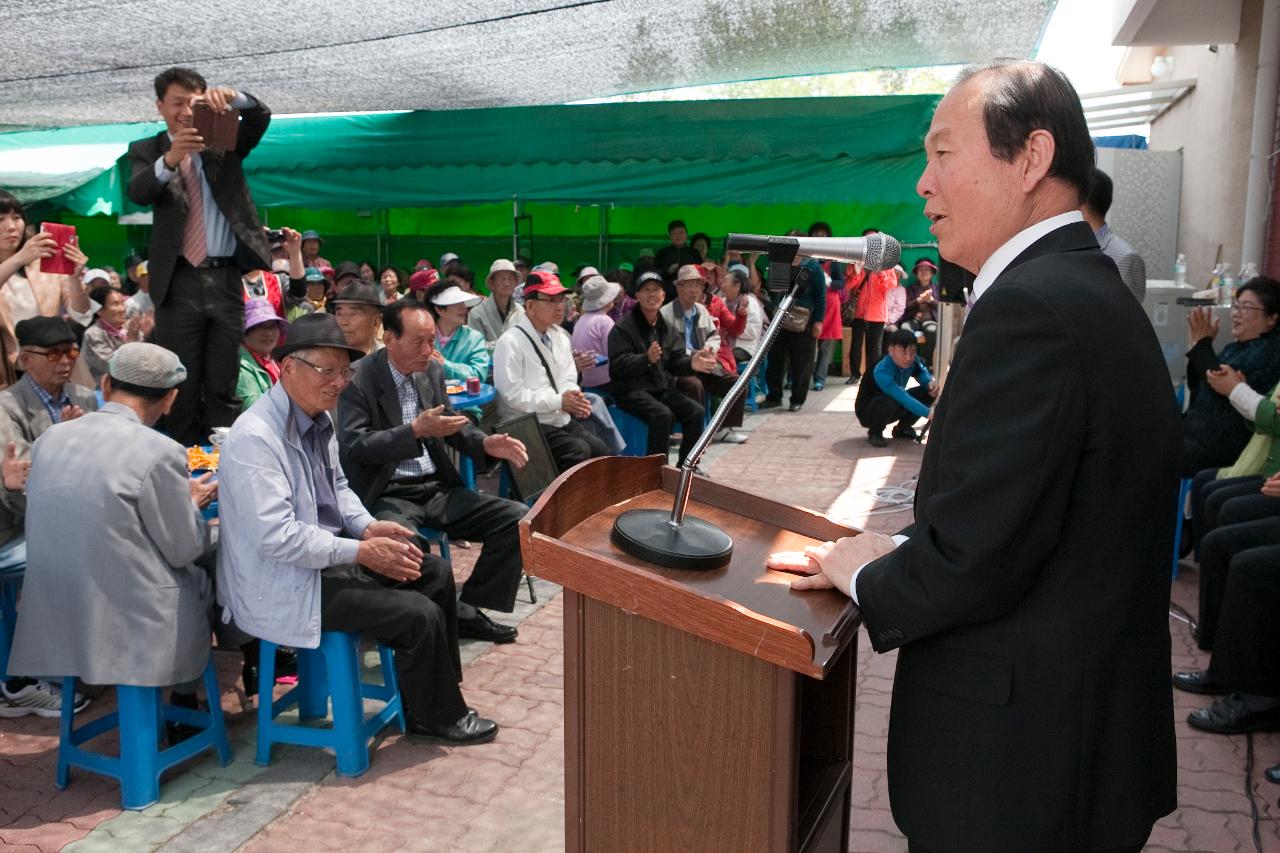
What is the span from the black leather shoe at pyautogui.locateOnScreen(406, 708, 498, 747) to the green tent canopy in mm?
7239

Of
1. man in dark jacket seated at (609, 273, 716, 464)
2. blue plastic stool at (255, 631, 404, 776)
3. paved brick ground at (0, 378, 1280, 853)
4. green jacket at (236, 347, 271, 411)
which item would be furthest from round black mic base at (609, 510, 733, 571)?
man in dark jacket seated at (609, 273, 716, 464)

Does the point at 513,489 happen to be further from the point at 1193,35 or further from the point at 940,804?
the point at 1193,35

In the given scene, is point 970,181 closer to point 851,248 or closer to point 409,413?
point 851,248

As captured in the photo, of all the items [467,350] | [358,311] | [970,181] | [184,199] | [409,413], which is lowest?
[409,413]

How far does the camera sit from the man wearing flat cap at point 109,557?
3.29 meters

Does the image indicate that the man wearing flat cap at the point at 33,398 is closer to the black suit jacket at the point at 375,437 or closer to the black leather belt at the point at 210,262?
the black leather belt at the point at 210,262

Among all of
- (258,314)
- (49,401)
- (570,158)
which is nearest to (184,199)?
(258,314)

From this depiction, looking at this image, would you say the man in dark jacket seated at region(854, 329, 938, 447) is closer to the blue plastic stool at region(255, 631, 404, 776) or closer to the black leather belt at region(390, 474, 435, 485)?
the black leather belt at region(390, 474, 435, 485)

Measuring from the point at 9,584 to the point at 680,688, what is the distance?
3.45m

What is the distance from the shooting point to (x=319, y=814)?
3.30 metres

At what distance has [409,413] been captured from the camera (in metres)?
5.12

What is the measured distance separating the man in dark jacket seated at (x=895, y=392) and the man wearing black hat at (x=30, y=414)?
7296 mm

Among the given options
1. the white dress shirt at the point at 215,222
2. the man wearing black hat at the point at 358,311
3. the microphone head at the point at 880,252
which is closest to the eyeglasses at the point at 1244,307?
the microphone head at the point at 880,252

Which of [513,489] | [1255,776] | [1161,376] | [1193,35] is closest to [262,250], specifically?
[513,489]
